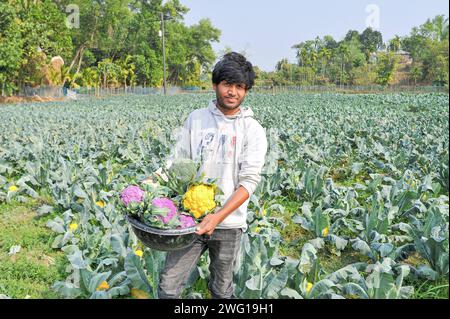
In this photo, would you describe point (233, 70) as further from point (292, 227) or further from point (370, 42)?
point (370, 42)

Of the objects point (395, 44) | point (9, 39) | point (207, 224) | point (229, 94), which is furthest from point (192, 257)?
point (395, 44)

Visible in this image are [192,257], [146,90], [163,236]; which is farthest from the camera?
[146,90]

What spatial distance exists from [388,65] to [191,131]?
66.7 metres

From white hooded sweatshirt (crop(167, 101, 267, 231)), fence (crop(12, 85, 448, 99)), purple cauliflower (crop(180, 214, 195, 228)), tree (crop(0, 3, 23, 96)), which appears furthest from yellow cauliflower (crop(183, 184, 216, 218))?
fence (crop(12, 85, 448, 99))

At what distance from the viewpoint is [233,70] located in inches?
82.6

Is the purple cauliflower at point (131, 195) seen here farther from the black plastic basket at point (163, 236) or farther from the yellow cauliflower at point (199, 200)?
the yellow cauliflower at point (199, 200)

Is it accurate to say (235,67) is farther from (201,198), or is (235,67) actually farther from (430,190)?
(430,190)

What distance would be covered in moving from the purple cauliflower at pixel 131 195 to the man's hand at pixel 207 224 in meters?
0.31

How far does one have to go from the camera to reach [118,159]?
7629 mm

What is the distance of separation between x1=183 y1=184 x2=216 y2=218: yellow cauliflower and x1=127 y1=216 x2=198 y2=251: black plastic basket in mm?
94

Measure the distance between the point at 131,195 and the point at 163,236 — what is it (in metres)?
0.26

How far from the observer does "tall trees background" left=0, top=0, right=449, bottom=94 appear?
3366 centimetres

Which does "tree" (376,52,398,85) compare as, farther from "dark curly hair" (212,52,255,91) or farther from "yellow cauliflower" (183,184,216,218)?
"yellow cauliflower" (183,184,216,218)
